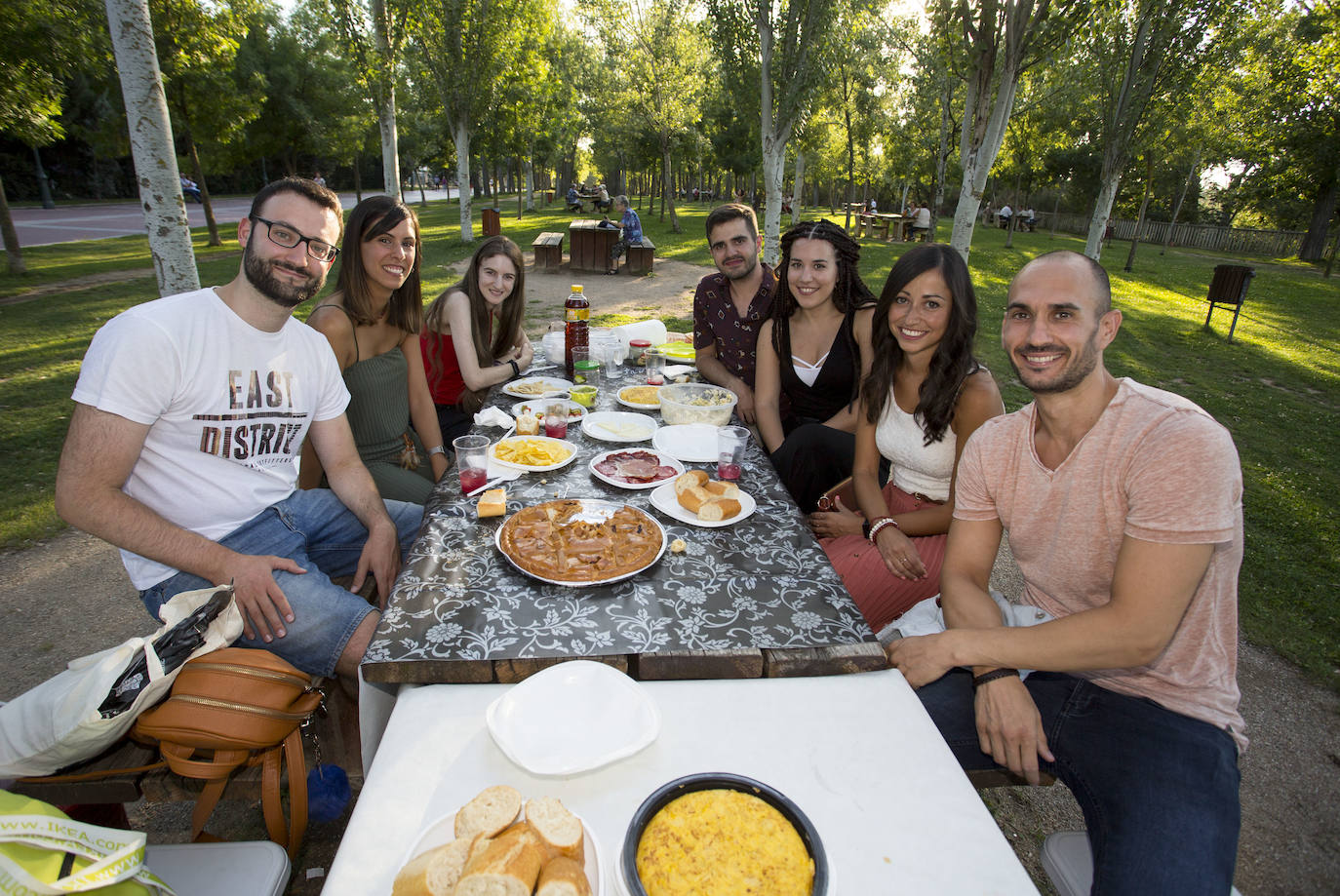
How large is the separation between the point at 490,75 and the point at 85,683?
734 inches

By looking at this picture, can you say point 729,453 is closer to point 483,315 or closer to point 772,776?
point 772,776

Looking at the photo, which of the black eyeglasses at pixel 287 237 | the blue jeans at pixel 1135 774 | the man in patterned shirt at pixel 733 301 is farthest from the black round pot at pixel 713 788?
the man in patterned shirt at pixel 733 301

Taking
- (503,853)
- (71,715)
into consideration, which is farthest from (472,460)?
(503,853)

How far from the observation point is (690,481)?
247 cm

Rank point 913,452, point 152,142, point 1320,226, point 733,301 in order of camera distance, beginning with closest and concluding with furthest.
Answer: point 913,452 → point 733,301 → point 152,142 → point 1320,226

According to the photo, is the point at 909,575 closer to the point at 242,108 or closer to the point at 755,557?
the point at 755,557

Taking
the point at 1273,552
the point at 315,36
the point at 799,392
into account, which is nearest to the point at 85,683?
the point at 799,392


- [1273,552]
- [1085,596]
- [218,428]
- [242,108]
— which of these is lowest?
[1273,552]

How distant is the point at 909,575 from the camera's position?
2.82 m

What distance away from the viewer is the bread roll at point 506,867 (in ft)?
2.85

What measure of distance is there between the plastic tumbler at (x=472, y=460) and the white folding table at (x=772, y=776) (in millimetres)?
1046

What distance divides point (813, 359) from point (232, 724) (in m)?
3.41

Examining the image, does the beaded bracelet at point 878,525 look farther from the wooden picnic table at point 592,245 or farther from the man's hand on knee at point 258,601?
the wooden picnic table at point 592,245

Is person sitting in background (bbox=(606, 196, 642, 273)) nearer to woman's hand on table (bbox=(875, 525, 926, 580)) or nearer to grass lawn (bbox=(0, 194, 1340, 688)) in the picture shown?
grass lawn (bbox=(0, 194, 1340, 688))
